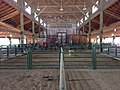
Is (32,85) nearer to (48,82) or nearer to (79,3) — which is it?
(48,82)

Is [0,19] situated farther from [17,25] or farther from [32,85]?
[32,85]

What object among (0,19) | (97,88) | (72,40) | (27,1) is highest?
(27,1)

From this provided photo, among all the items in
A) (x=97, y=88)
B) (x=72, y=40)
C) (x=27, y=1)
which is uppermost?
(x=27, y=1)

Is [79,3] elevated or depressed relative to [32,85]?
elevated

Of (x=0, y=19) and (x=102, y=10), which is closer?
(x=102, y=10)

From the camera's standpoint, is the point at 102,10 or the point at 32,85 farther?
the point at 102,10

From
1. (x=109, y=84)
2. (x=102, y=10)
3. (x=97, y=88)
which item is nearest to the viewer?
(x=97, y=88)

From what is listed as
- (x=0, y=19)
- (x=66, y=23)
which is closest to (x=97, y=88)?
(x=0, y=19)

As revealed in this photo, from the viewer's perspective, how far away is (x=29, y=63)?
786 centimetres

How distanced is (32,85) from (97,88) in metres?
1.95

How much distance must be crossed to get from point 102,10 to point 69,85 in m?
14.2

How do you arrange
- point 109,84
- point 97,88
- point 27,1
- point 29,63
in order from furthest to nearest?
1. point 27,1
2. point 29,63
3. point 109,84
4. point 97,88

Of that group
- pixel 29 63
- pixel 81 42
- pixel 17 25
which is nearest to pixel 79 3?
pixel 81 42

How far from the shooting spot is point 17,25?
2641cm
